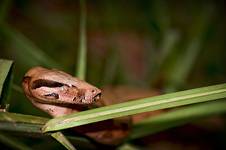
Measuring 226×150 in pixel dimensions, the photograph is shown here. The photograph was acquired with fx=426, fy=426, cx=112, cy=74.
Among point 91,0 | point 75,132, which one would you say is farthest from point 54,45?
point 75,132

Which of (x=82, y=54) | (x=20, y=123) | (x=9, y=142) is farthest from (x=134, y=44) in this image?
(x=20, y=123)

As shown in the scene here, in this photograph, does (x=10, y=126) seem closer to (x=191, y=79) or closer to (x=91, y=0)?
(x=191, y=79)

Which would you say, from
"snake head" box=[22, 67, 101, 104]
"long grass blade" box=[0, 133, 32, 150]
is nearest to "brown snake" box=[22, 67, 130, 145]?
"snake head" box=[22, 67, 101, 104]

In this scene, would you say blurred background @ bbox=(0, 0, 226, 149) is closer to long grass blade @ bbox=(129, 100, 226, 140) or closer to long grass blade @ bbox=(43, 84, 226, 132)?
long grass blade @ bbox=(129, 100, 226, 140)

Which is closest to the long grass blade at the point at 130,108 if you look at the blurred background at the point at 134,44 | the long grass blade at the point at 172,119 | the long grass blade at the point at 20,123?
the long grass blade at the point at 20,123

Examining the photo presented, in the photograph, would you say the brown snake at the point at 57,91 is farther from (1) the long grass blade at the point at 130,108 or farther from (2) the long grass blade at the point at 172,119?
(2) the long grass blade at the point at 172,119

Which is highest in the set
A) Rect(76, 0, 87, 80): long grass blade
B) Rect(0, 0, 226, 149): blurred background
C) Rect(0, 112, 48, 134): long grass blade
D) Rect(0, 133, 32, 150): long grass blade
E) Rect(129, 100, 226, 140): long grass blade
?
Rect(0, 0, 226, 149): blurred background
